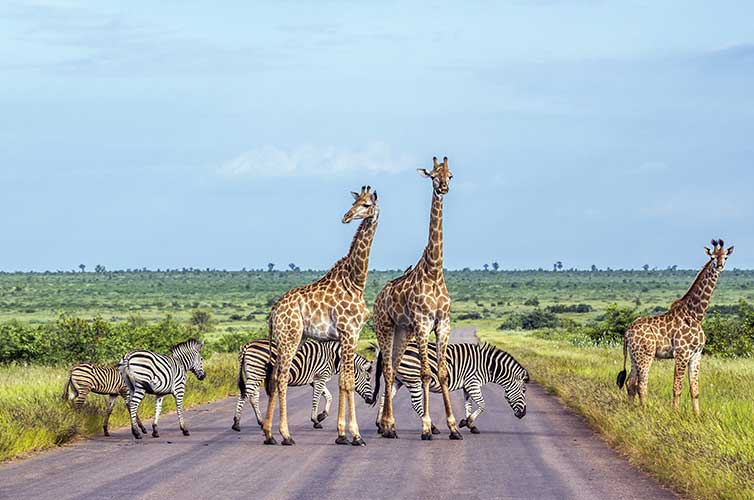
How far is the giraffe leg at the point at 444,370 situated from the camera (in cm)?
1820

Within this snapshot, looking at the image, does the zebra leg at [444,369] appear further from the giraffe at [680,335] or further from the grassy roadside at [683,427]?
the giraffe at [680,335]

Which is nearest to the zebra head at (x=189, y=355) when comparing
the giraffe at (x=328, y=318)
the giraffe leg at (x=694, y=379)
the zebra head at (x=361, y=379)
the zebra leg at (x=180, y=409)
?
the zebra leg at (x=180, y=409)

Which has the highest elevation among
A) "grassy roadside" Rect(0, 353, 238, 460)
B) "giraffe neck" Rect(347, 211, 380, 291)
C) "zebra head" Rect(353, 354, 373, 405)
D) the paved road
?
"giraffe neck" Rect(347, 211, 380, 291)

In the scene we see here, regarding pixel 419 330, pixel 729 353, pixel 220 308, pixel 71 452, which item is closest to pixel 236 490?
pixel 71 452

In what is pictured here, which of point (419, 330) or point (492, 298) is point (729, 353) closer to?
point (419, 330)

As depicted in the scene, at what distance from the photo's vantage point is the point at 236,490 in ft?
43.0

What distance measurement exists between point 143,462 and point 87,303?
108 metres

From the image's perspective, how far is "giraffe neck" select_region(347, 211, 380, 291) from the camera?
1861 centimetres

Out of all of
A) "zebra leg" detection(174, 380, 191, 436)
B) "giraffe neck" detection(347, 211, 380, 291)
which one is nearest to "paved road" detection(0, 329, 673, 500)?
"zebra leg" detection(174, 380, 191, 436)

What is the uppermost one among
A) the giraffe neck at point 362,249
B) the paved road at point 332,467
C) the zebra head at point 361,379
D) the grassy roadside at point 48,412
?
the giraffe neck at point 362,249

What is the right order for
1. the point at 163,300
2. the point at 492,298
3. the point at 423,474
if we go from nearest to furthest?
1. the point at 423,474
2. the point at 163,300
3. the point at 492,298

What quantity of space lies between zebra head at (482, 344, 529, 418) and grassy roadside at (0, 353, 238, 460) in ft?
20.4

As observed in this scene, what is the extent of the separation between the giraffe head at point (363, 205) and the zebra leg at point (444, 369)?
199 centimetres

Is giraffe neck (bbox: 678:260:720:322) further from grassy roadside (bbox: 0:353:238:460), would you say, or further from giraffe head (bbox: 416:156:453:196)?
grassy roadside (bbox: 0:353:238:460)
